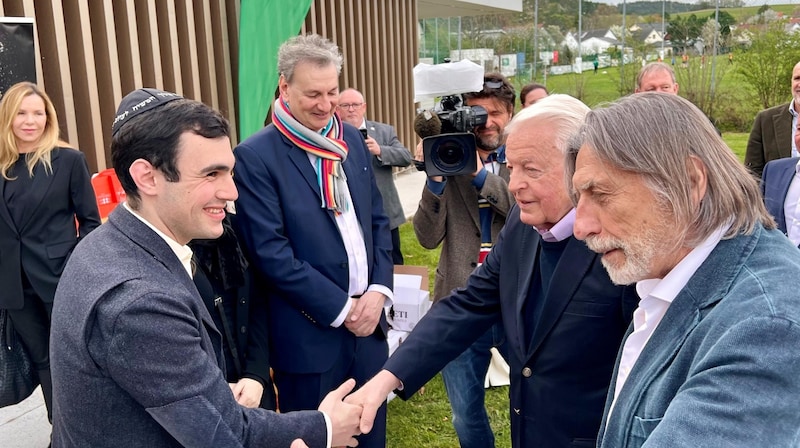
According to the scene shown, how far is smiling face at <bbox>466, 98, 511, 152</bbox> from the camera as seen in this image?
312 centimetres

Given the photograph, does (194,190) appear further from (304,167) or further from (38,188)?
(38,188)

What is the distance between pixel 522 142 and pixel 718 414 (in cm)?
107

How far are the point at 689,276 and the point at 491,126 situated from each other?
1.99 metres

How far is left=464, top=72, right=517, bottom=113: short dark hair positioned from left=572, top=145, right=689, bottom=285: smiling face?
73.4 inches

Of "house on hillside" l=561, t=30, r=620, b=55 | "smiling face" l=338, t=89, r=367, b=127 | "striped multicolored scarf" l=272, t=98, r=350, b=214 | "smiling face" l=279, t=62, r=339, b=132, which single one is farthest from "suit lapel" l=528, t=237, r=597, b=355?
"house on hillside" l=561, t=30, r=620, b=55

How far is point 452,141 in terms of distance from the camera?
9.20 ft

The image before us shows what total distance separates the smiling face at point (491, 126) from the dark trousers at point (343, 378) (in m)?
1.00

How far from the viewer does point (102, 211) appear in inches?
182

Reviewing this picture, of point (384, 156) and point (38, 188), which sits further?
point (384, 156)

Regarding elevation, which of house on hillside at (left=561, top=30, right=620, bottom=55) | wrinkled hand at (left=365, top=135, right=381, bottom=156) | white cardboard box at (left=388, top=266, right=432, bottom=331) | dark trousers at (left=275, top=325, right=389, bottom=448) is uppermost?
house on hillside at (left=561, top=30, right=620, bottom=55)

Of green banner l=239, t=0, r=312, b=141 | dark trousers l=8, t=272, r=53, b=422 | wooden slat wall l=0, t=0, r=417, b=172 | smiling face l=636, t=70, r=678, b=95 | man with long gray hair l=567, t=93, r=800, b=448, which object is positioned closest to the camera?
man with long gray hair l=567, t=93, r=800, b=448

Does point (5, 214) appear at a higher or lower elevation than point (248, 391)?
higher

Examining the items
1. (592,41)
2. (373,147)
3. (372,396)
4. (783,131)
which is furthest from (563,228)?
(592,41)

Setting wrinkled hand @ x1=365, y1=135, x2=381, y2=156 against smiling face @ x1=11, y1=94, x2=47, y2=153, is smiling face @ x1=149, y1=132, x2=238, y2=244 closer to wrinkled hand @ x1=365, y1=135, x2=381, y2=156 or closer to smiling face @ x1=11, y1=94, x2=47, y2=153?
smiling face @ x1=11, y1=94, x2=47, y2=153
